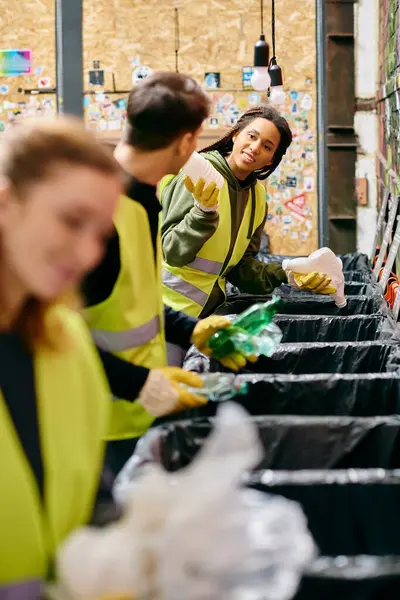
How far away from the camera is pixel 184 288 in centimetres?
345

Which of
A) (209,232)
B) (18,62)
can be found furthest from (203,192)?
(18,62)

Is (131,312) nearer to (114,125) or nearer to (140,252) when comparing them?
(140,252)

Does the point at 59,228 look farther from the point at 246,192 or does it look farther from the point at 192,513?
the point at 246,192

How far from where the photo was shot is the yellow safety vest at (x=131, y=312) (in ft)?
6.57

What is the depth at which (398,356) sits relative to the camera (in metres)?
2.69

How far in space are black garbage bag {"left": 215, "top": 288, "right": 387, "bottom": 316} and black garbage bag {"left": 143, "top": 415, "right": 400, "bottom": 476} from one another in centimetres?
187

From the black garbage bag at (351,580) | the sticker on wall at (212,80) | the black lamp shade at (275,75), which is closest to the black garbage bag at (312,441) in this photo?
the black garbage bag at (351,580)

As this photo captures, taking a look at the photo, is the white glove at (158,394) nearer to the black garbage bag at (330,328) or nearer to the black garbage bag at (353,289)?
the black garbage bag at (330,328)

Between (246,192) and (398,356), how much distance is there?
122 cm

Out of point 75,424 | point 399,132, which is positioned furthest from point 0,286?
point 399,132

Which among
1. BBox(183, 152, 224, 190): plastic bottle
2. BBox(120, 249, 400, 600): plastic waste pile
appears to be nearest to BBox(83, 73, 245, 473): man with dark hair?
BBox(120, 249, 400, 600): plastic waste pile

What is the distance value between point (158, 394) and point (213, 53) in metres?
7.14

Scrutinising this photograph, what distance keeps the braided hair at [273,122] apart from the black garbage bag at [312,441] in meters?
1.65

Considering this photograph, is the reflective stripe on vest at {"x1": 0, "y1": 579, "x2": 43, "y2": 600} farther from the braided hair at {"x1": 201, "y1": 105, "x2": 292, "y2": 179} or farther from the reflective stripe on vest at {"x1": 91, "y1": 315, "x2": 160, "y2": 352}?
the braided hair at {"x1": 201, "y1": 105, "x2": 292, "y2": 179}
